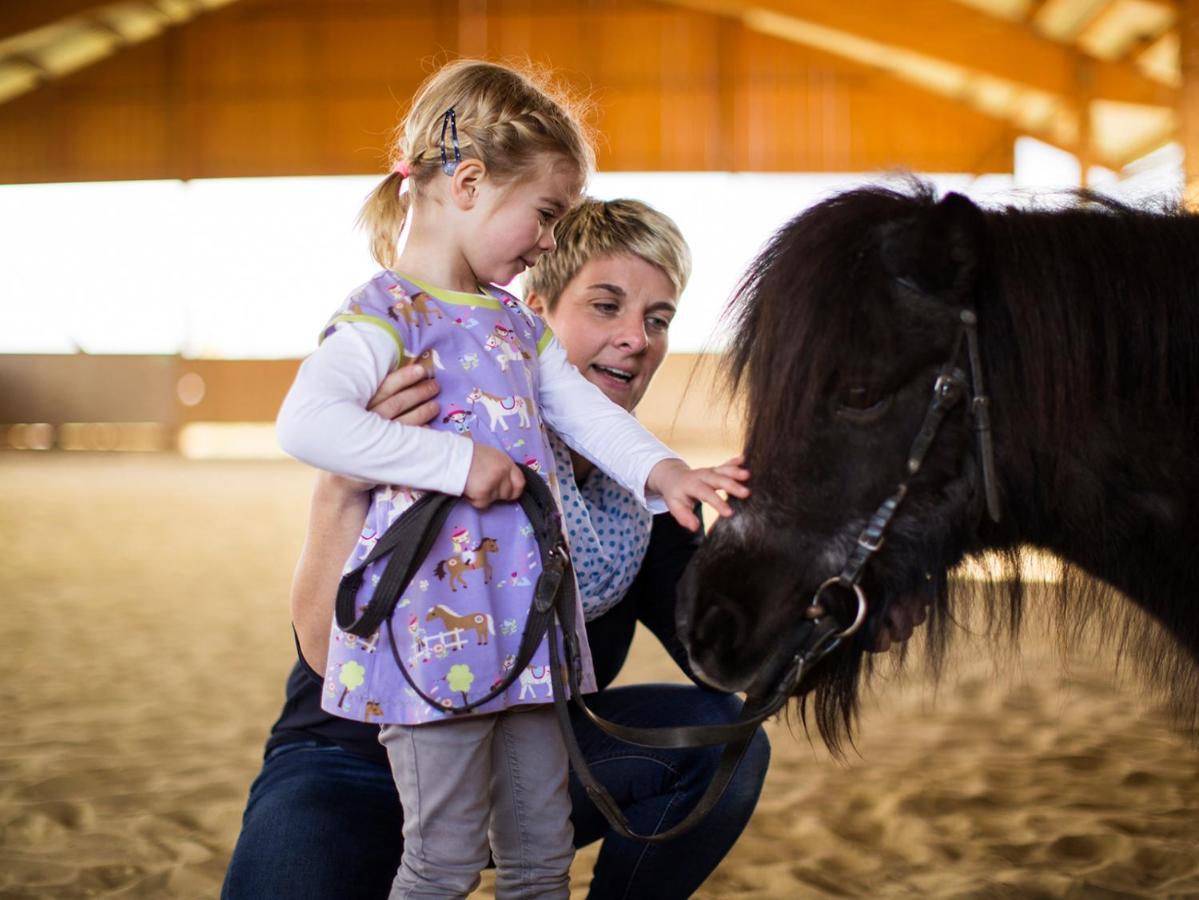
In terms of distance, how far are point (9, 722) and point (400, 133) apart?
2642 millimetres

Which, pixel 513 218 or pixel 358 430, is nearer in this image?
pixel 358 430

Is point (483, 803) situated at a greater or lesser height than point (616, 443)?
lesser

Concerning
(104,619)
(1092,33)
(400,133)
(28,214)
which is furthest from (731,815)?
(28,214)

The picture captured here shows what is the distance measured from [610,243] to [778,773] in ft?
5.58

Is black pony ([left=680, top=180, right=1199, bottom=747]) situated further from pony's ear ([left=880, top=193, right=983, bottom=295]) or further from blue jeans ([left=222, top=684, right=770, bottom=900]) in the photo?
blue jeans ([left=222, top=684, right=770, bottom=900])

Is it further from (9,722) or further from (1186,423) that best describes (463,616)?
(9,722)

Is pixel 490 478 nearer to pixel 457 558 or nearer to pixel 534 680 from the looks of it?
pixel 457 558

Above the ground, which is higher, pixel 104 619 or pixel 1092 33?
pixel 1092 33

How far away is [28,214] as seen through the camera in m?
15.2

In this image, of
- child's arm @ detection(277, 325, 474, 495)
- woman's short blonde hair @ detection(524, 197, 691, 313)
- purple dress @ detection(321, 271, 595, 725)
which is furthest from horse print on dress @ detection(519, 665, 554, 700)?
woman's short blonde hair @ detection(524, 197, 691, 313)

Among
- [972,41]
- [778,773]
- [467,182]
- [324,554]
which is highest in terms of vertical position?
[972,41]

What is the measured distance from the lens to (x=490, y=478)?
1.32 metres

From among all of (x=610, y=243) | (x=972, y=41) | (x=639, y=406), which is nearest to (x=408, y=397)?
(x=610, y=243)

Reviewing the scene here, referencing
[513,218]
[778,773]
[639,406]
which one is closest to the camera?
[513,218]
